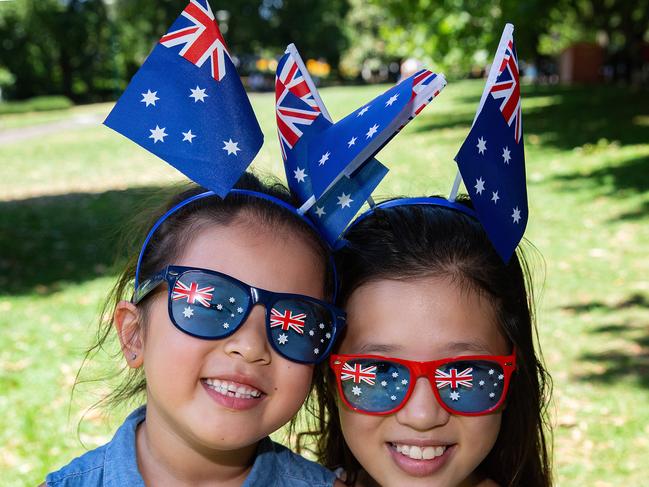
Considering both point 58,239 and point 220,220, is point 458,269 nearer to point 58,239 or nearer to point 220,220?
point 220,220

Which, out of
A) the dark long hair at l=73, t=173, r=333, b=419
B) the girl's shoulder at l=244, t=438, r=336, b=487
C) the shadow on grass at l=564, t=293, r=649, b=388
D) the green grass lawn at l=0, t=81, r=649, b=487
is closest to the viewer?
the dark long hair at l=73, t=173, r=333, b=419

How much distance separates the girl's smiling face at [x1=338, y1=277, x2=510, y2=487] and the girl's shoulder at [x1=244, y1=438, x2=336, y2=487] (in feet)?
0.61

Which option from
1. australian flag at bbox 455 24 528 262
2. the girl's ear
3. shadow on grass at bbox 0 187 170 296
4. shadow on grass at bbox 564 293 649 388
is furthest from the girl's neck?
shadow on grass at bbox 0 187 170 296

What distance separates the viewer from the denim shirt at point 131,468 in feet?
6.72

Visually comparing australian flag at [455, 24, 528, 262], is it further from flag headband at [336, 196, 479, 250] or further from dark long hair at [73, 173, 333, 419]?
dark long hair at [73, 173, 333, 419]

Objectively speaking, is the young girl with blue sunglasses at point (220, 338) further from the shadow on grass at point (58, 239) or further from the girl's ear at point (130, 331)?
the shadow on grass at point (58, 239)

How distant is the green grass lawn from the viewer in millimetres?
4289

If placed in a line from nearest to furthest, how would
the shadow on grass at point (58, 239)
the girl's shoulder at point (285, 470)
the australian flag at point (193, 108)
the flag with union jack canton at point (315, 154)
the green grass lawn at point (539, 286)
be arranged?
the australian flag at point (193, 108) → the flag with union jack canton at point (315, 154) → the girl's shoulder at point (285, 470) → the green grass lawn at point (539, 286) → the shadow on grass at point (58, 239)

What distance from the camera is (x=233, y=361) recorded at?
1.91 metres

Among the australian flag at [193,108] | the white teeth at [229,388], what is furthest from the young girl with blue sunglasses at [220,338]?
the australian flag at [193,108]

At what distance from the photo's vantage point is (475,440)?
6.81 ft

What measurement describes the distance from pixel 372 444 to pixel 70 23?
56384 mm

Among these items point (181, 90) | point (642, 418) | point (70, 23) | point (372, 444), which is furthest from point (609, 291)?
point (70, 23)

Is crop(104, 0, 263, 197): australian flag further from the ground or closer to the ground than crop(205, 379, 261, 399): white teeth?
further from the ground
